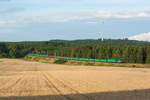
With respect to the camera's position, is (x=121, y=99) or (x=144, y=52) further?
(x=144, y=52)

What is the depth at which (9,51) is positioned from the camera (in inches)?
7756

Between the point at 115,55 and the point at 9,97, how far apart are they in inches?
3887

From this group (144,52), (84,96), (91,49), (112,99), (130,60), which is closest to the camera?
(112,99)

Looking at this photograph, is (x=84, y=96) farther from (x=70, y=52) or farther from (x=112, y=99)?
(x=70, y=52)

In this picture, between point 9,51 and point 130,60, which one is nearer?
point 130,60

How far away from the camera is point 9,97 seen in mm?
18344

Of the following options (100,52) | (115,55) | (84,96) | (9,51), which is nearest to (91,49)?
(100,52)

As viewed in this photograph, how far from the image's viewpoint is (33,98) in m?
18.0

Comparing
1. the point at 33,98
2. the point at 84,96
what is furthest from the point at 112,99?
the point at 33,98

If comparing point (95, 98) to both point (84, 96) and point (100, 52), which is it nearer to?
point (84, 96)

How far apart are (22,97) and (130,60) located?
80389mm

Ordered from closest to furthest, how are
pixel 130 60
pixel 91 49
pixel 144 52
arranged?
1. pixel 130 60
2. pixel 144 52
3. pixel 91 49

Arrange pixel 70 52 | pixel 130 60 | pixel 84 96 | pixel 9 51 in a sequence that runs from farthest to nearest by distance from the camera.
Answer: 1. pixel 9 51
2. pixel 70 52
3. pixel 130 60
4. pixel 84 96

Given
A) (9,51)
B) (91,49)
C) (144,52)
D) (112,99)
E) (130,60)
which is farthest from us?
(9,51)
